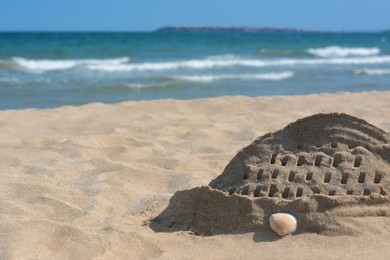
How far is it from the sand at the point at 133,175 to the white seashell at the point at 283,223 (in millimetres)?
31

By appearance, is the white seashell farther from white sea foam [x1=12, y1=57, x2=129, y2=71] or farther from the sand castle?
white sea foam [x1=12, y1=57, x2=129, y2=71]

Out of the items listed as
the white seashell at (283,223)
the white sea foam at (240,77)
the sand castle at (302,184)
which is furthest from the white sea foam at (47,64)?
the white seashell at (283,223)

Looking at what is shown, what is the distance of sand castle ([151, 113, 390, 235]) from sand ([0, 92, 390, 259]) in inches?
2.4

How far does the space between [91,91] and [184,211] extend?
7856 millimetres

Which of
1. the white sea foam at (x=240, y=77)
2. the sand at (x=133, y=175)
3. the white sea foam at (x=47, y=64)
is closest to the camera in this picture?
the sand at (x=133, y=175)

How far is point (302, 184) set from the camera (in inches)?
103

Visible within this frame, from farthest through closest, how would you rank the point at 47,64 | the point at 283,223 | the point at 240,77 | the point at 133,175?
1. the point at 47,64
2. the point at 240,77
3. the point at 133,175
4. the point at 283,223

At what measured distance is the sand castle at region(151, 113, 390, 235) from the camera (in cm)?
251

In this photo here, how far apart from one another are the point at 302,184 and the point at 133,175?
1477mm

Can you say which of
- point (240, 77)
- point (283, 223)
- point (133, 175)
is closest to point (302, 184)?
point (283, 223)

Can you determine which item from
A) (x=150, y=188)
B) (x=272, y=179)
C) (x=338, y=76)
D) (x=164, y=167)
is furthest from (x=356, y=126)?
(x=338, y=76)

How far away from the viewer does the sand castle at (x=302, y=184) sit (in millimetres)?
2514

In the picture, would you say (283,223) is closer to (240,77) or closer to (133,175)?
(133,175)

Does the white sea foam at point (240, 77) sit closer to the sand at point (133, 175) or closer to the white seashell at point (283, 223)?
the sand at point (133, 175)
